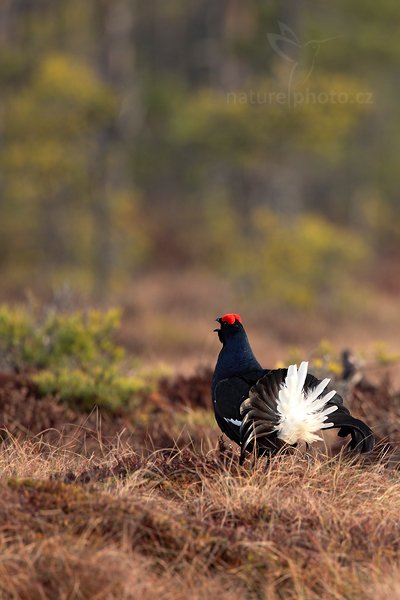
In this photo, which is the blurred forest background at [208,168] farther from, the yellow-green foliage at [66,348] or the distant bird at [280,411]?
the distant bird at [280,411]

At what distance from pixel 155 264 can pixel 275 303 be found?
330 inches

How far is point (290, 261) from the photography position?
20.3 meters

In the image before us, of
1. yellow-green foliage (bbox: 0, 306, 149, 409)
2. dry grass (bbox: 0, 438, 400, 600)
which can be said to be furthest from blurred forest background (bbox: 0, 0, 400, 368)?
dry grass (bbox: 0, 438, 400, 600)

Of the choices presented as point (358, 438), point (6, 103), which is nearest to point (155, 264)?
point (6, 103)

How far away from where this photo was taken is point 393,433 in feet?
24.2

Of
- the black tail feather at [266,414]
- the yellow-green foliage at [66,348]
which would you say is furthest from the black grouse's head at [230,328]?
the yellow-green foliage at [66,348]

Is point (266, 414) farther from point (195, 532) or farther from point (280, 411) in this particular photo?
point (195, 532)

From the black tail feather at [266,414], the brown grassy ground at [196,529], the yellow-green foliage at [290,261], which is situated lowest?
the brown grassy ground at [196,529]

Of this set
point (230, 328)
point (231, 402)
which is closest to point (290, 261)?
point (230, 328)

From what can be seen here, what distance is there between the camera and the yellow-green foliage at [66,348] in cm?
843

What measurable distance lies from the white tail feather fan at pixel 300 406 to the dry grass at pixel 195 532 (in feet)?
0.66

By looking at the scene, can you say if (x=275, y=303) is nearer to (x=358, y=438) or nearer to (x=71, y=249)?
(x=71, y=249)

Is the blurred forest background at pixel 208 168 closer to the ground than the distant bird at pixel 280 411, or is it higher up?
higher up

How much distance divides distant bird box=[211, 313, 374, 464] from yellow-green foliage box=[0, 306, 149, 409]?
2.74 metres
